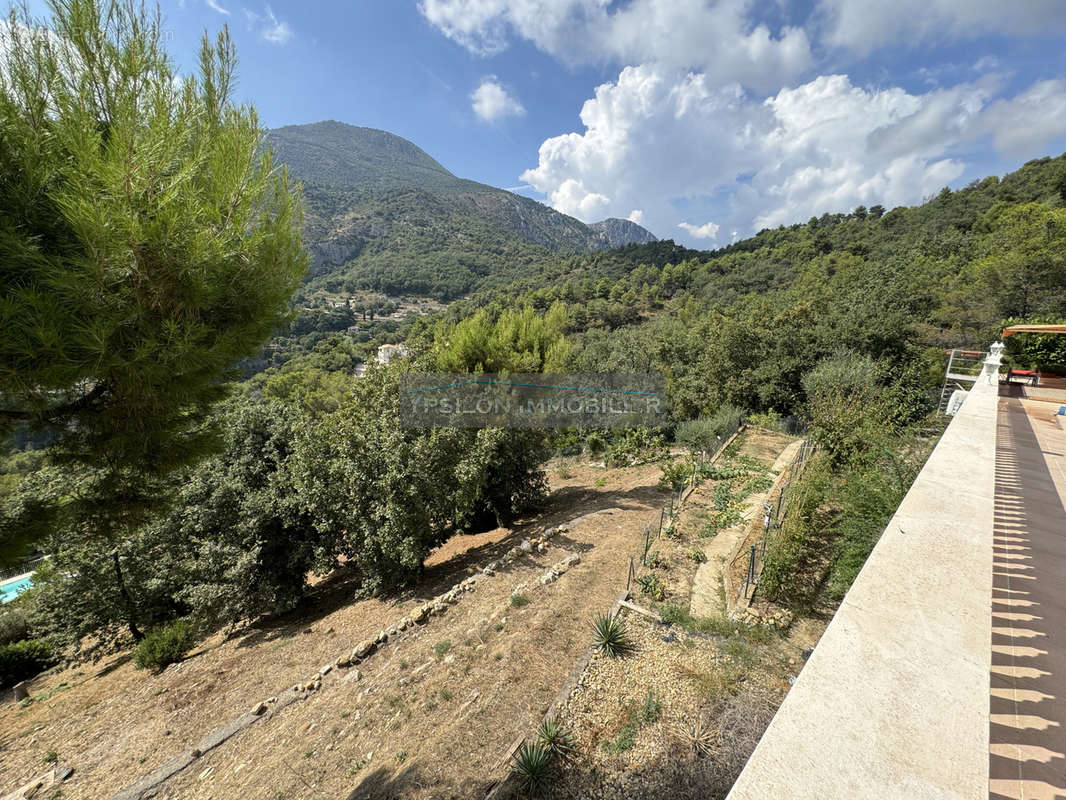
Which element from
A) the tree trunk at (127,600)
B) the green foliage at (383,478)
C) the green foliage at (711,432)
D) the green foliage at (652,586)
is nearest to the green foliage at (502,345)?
the green foliage at (383,478)

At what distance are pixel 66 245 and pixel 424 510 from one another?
16.8 feet

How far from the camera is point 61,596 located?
7273 millimetres

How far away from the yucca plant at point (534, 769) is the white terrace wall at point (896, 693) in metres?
2.51

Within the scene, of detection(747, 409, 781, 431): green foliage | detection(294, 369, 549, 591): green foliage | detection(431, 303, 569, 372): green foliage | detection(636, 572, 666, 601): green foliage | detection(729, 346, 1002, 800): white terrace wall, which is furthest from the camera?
detection(747, 409, 781, 431): green foliage

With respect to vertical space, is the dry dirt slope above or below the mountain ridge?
below

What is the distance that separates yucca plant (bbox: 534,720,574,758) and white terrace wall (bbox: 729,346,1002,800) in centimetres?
264

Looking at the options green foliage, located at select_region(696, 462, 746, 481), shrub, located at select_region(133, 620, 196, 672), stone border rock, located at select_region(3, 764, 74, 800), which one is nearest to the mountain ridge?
shrub, located at select_region(133, 620, 196, 672)

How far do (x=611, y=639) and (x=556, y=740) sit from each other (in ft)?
4.09

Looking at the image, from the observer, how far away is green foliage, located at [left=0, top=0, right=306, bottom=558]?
1903 millimetres

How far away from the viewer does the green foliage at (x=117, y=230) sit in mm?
1903

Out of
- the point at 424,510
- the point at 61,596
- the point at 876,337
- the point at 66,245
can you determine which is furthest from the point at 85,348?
the point at 876,337

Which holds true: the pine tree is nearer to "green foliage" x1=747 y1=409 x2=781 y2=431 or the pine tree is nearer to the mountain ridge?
"green foliage" x1=747 y1=409 x2=781 y2=431

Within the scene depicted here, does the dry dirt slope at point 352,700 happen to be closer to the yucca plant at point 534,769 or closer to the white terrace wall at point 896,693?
the yucca plant at point 534,769

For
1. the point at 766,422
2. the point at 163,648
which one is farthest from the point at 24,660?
the point at 766,422
